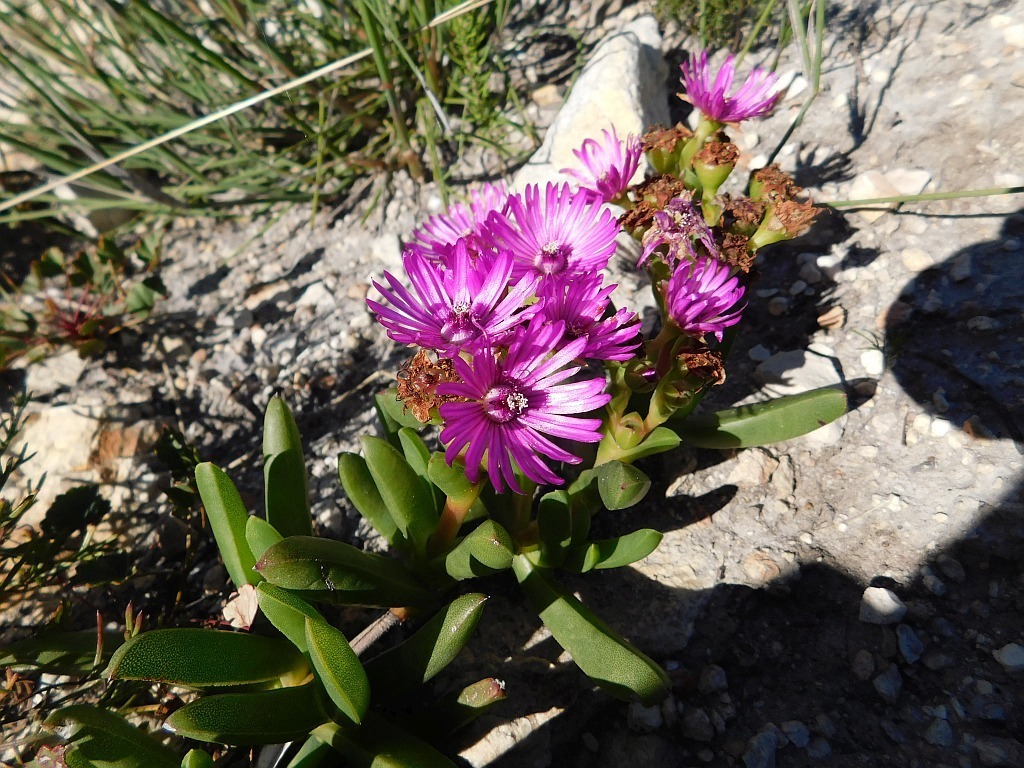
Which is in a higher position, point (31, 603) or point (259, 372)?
point (259, 372)

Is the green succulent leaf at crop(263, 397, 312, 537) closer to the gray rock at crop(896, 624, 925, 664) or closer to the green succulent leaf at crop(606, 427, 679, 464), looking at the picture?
the green succulent leaf at crop(606, 427, 679, 464)

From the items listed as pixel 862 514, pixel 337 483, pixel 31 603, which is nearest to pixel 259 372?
pixel 337 483

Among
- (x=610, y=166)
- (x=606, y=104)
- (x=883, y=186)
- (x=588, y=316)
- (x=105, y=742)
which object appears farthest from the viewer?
(x=606, y=104)

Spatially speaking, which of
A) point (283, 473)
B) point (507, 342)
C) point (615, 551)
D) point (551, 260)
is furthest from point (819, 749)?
point (283, 473)

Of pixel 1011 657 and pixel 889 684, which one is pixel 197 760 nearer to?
pixel 889 684

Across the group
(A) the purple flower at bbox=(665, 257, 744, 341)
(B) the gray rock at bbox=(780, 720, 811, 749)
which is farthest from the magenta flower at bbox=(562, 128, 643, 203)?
(B) the gray rock at bbox=(780, 720, 811, 749)

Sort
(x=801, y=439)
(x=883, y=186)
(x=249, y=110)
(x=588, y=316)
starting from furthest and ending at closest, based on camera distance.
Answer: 1. (x=249, y=110)
2. (x=883, y=186)
3. (x=801, y=439)
4. (x=588, y=316)

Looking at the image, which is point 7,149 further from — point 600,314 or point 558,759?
point 558,759
